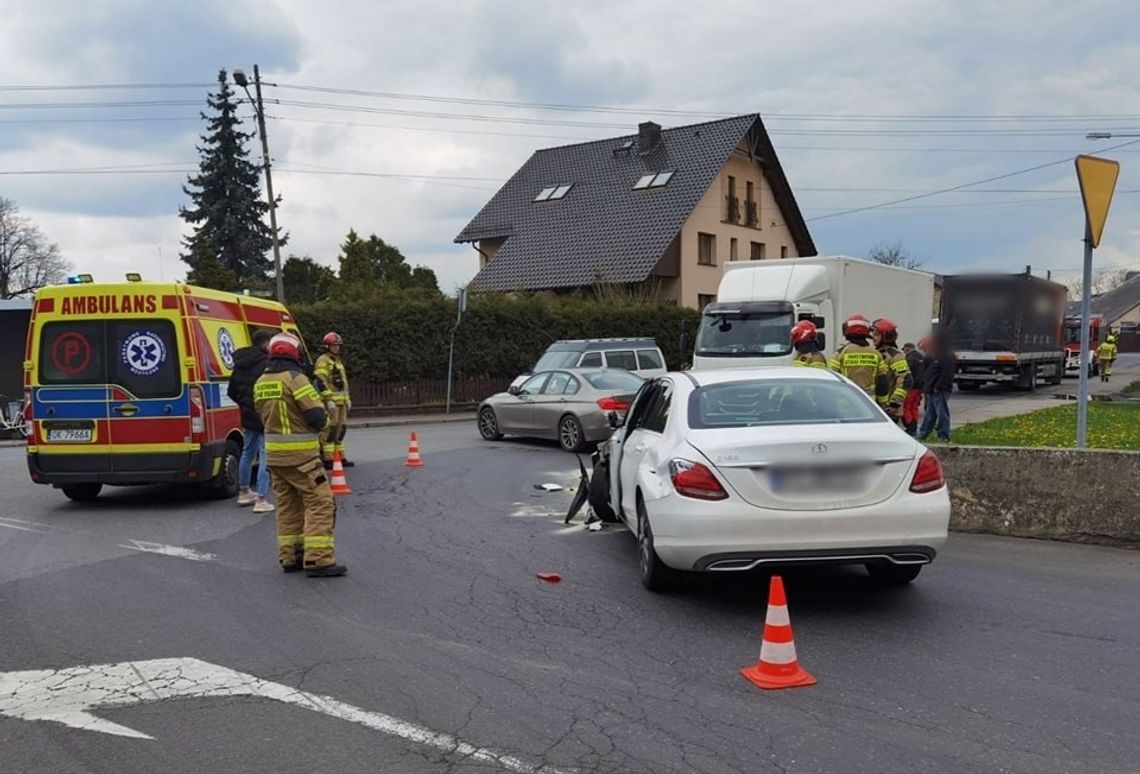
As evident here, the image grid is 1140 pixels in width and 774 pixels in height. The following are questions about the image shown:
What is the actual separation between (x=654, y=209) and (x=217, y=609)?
104ft

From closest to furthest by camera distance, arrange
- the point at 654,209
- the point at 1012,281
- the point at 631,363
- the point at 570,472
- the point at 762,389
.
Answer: the point at 762,389 → the point at 570,472 → the point at 631,363 → the point at 1012,281 → the point at 654,209

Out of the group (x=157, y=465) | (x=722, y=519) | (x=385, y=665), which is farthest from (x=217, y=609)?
(x=157, y=465)

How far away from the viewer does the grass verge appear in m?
11.9

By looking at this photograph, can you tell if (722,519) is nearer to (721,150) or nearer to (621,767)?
(621,767)

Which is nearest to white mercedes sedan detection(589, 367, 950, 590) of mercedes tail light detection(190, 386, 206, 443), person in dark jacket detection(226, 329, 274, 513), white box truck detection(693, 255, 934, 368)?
person in dark jacket detection(226, 329, 274, 513)

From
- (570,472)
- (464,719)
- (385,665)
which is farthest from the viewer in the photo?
(570,472)

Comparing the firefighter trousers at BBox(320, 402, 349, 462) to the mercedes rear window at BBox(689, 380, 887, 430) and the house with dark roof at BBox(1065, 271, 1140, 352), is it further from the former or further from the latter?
the house with dark roof at BBox(1065, 271, 1140, 352)

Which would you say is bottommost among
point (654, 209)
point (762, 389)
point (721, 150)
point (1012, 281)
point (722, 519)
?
point (722, 519)

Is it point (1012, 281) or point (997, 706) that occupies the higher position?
point (1012, 281)

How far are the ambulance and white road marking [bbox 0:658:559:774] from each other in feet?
16.9

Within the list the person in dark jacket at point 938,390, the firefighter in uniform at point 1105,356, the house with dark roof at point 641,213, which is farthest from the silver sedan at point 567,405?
the firefighter in uniform at point 1105,356

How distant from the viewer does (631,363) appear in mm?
19141

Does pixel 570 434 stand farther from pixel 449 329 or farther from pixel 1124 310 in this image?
pixel 1124 310

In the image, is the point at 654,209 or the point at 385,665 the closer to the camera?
the point at 385,665
